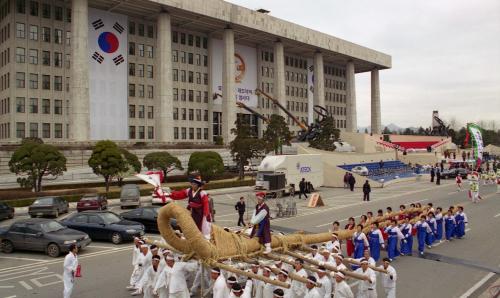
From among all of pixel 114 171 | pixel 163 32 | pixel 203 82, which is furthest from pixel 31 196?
pixel 203 82

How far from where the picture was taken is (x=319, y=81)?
98.7 m

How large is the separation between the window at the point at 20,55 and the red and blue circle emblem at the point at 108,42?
1008cm

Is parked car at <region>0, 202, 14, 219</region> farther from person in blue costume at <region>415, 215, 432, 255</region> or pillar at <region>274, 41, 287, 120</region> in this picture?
pillar at <region>274, 41, 287, 120</region>

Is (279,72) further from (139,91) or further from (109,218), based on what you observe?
(109,218)

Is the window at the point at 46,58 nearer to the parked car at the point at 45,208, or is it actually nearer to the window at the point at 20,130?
the window at the point at 20,130

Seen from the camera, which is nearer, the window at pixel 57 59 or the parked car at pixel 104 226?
the parked car at pixel 104 226

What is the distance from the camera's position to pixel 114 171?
41312mm

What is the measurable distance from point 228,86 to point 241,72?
9.72 metres

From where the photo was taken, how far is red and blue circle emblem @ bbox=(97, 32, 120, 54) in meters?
65.4

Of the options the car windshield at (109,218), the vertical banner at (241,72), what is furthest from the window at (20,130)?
the car windshield at (109,218)

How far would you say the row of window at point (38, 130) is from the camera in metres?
59.6

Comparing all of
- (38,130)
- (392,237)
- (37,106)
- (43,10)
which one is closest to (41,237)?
(392,237)

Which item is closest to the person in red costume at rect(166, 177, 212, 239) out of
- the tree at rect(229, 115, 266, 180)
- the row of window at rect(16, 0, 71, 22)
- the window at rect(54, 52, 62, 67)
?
the tree at rect(229, 115, 266, 180)

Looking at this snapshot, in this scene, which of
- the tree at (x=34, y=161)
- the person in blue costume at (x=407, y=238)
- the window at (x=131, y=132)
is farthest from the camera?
the window at (x=131, y=132)
